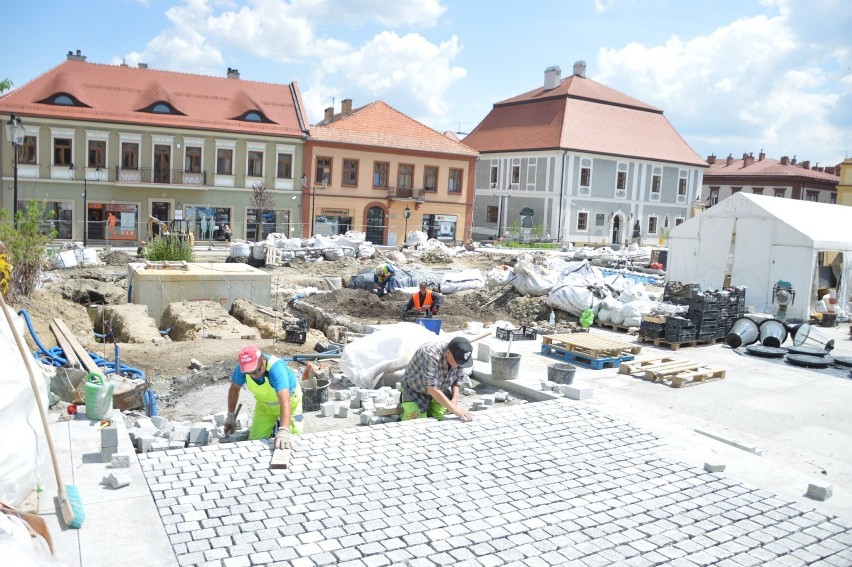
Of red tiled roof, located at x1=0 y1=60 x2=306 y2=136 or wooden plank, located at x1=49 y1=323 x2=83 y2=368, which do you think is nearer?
wooden plank, located at x1=49 y1=323 x2=83 y2=368

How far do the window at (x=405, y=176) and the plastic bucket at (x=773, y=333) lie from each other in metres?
29.1

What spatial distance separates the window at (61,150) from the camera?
1390 inches

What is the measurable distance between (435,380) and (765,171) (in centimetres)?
6510

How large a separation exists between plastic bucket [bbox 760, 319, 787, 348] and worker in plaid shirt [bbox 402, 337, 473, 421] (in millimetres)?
9566

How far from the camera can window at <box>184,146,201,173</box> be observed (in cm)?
3778

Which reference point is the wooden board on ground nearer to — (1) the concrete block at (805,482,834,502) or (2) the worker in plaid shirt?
(2) the worker in plaid shirt

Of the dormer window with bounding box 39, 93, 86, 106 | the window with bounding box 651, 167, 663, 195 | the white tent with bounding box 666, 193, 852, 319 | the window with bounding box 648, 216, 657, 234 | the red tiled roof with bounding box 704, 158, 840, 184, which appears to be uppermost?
the red tiled roof with bounding box 704, 158, 840, 184

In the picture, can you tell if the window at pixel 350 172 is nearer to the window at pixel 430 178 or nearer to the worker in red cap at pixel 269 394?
the window at pixel 430 178

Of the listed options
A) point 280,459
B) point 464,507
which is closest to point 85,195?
point 280,459

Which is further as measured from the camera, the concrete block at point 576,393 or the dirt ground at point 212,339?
the dirt ground at point 212,339

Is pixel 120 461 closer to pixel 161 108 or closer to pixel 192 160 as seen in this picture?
pixel 192 160

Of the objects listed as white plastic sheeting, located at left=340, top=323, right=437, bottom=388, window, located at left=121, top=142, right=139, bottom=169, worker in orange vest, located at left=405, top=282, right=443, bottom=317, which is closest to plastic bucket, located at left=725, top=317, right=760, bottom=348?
worker in orange vest, located at left=405, top=282, right=443, bottom=317

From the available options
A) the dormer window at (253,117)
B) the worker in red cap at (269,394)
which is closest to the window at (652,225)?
the dormer window at (253,117)

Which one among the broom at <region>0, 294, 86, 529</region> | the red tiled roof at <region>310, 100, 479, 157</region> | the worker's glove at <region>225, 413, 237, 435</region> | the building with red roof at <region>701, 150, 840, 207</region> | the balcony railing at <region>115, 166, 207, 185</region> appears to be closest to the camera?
the broom at <region>0, 294, 86, 529</region>
